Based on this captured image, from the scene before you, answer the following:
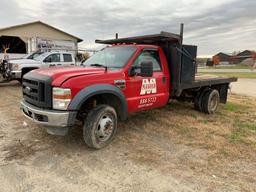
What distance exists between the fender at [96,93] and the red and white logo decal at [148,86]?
22.8 inches

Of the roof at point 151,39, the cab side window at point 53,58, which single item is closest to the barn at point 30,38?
the cab side window at point 53,58

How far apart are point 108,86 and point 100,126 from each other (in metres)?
0.73

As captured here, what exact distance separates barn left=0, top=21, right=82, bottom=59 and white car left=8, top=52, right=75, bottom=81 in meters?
9.35

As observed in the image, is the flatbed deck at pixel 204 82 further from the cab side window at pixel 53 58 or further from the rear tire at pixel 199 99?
the cab side window at pixel 53 58

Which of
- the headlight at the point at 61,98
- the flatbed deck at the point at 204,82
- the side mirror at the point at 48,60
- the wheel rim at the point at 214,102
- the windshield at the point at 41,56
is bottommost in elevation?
the wheel rim at the point at 214,102

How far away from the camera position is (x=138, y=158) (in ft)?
12.1

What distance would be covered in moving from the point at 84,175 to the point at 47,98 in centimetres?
135

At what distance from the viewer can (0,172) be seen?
318 cm

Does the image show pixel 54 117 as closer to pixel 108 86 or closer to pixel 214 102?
pixel 108 86

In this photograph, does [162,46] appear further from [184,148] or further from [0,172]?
[0,172]

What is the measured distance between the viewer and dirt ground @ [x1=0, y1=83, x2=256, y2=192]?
2.98 m

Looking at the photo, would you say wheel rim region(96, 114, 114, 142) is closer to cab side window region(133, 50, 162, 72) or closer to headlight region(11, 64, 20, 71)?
cab side window region(133, 50, 162, 72)

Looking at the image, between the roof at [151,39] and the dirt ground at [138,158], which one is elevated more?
the roof at [151,39]

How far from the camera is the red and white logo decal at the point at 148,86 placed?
15.2ft
